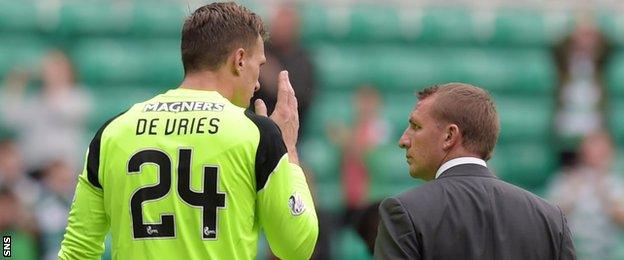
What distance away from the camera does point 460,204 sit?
390cm

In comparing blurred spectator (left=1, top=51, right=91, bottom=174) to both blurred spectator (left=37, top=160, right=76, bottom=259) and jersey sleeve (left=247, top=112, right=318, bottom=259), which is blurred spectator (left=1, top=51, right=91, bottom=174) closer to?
blurred spectator (left=37, top=160, right=76, bottom=259)

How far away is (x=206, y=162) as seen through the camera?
380cm

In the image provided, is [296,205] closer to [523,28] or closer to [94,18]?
[94,18]

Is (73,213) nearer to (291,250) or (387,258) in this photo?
(291,250)

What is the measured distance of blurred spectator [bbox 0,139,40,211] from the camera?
9102 mm

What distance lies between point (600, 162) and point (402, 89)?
6.65 feet

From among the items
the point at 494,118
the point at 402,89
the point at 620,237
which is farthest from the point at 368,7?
the point at 494,118

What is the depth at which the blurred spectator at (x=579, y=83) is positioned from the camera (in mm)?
11133

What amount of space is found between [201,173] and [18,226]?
198 inches

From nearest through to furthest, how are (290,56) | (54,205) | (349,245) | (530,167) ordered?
(54,205) < (290,56) < (349,245) < (530,167)

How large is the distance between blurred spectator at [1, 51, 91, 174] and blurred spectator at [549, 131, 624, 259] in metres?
3.83

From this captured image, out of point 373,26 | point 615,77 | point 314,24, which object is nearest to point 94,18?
point 314,24

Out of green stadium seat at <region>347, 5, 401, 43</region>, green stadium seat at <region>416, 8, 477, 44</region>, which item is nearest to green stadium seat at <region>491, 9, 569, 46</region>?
green stadium seat at <region>416, 8, 477, 44</region>

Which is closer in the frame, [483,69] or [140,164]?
[140,164]
